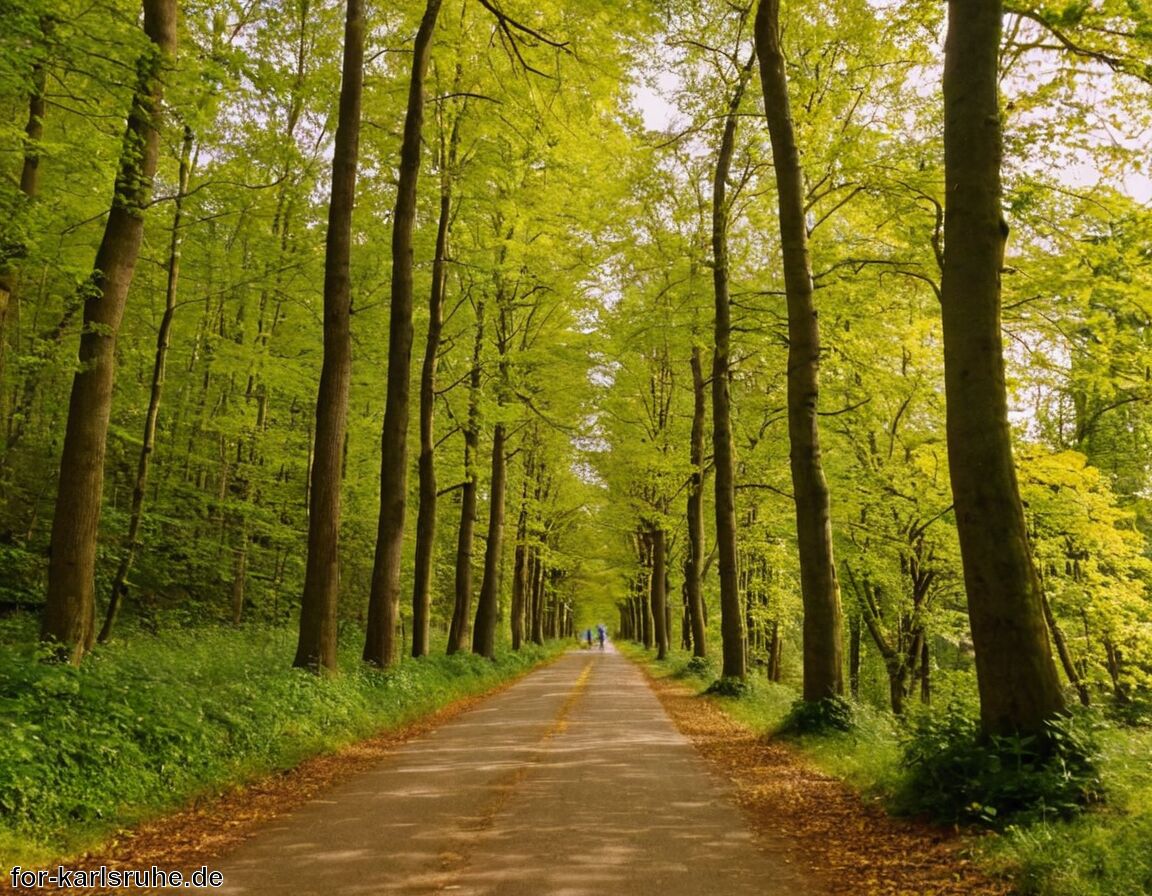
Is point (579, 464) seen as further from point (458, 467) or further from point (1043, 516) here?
point (1043, 516)

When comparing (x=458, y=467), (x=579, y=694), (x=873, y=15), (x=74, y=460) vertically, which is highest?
(x=873, y=15)

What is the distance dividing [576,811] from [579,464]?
86.2 ft

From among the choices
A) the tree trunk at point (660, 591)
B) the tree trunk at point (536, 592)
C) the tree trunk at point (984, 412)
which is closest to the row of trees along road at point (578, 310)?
the tree trunk at point (984, 412)

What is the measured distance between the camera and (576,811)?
6176mm

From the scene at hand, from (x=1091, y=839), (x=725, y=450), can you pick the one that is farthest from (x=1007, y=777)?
(x=725, y=450)

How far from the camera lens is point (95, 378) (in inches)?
339

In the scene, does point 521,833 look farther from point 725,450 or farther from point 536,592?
point 536,592

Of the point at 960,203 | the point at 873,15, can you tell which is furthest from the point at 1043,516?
the point at 960,203

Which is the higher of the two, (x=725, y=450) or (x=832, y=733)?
(x=725, y=450)

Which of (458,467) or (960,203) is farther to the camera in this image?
(458,467)

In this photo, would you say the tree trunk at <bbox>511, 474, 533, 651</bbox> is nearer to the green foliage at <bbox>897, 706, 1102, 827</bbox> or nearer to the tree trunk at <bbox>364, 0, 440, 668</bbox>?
the tree trunk at <bbox>364, 0, 440, 668</bbox>

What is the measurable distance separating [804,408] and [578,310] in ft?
42.0

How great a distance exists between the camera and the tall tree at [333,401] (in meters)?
10.9

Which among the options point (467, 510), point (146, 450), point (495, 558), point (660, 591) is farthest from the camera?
point (660, 591)
